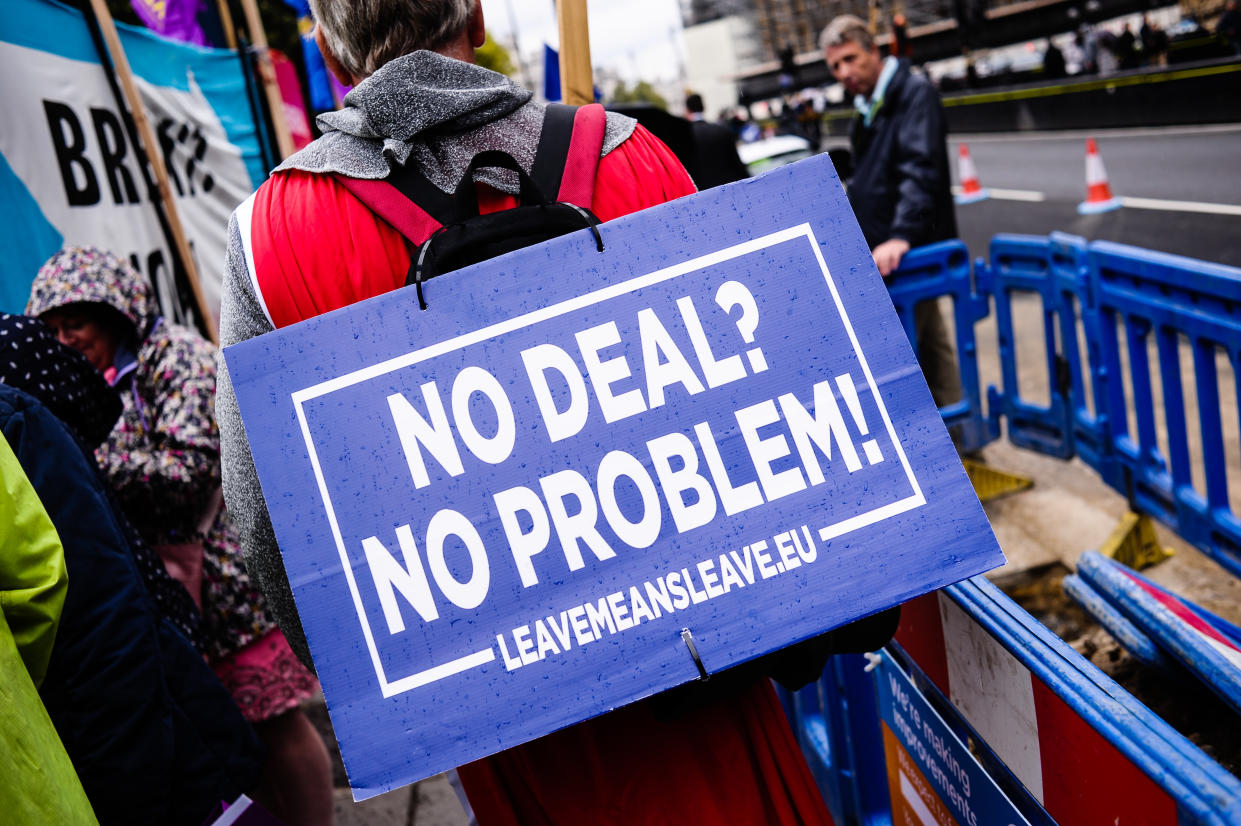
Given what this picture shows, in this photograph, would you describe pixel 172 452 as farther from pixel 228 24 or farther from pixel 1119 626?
pixel 228 24

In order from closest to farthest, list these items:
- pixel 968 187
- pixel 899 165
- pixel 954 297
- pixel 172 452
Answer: pixel 172 452, pixel 899 165, pixel 954 297, pixel 968 187

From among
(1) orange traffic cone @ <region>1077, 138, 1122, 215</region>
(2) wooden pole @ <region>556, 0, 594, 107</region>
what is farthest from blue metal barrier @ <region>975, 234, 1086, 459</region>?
(1) orange traffic cone @ <region>1077, 138, 1122, 215</region>

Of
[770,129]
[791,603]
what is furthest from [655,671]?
[770,129]

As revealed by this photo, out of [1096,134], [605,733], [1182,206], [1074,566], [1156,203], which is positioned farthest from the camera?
[1096,134]

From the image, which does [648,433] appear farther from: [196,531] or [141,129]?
[141,129]

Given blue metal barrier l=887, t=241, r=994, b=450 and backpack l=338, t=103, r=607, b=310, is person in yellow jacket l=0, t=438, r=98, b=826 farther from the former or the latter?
blue metal barrier l=887, t=241, r=994, b=450

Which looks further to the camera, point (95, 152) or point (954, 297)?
point (954, 297)

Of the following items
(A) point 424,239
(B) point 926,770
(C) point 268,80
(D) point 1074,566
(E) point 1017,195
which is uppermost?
(C) point 268,80

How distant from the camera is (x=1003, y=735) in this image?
1.53m

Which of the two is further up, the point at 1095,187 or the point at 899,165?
the point at 899,165

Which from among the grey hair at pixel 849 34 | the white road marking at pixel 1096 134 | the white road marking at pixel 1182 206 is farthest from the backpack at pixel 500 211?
the white road marking at pixel 1096 134

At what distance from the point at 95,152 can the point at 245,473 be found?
3.17 meters

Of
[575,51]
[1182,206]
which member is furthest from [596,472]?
[1182,206]

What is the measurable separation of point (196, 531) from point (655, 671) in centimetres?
189
